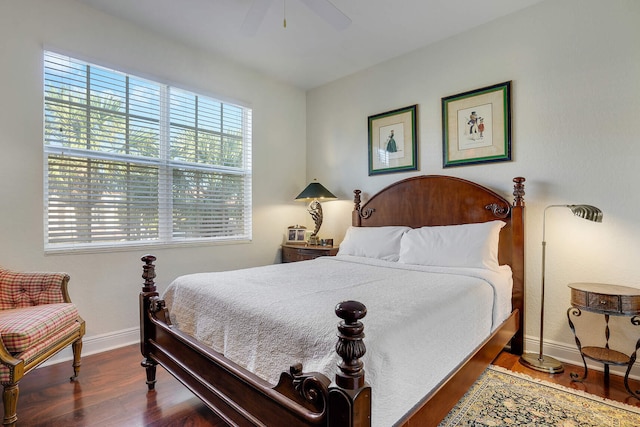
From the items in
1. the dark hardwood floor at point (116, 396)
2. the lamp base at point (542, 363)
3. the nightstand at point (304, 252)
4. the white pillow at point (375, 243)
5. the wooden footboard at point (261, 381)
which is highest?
the white pillow at point (375, 243)

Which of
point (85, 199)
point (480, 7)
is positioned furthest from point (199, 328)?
point (480, 7)

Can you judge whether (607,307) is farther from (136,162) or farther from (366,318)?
(136,162)

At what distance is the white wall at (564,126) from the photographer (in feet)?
7.59

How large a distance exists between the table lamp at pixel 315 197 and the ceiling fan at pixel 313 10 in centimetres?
188

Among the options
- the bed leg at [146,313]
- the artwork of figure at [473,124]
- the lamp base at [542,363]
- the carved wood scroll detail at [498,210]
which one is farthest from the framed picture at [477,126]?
the bed leg at [146,313]

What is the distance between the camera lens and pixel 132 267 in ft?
9.73

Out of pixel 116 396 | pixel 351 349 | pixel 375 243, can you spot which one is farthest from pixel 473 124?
pixel 116 396

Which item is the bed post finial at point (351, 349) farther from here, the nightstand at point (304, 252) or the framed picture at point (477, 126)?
the nightstand at point (304, 252)

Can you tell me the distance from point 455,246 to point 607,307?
3.20ft

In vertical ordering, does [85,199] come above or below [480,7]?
below

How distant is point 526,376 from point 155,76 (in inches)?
158

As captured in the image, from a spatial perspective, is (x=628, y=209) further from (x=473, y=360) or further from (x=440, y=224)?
(x=473, y=360)

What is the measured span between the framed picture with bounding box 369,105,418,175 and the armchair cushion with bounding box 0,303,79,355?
3049mm

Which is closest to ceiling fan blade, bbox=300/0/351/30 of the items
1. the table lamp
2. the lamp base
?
the table lamp
